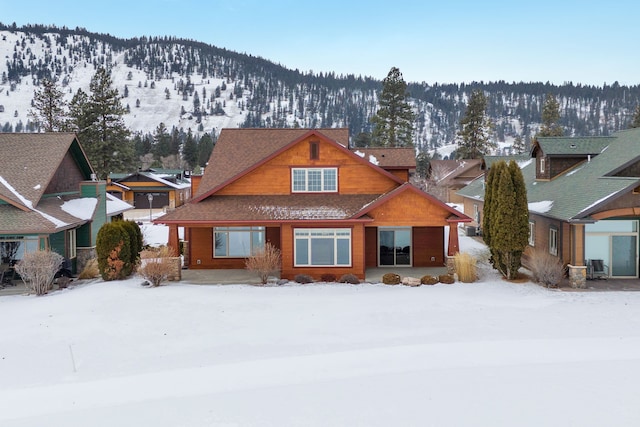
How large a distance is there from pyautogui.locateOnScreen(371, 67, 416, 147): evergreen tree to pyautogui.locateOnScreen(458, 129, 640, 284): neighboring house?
1283 inches

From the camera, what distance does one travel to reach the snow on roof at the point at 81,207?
19.5 m

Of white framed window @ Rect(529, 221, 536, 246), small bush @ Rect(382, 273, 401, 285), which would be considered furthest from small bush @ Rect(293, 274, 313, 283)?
white framed window @ Rect(529, 221, 536, 246)

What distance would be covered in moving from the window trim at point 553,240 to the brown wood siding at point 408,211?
431cm

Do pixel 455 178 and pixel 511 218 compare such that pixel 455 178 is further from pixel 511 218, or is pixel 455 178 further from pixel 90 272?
pixel 90 272

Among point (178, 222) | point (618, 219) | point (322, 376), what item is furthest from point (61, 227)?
point (618, 219)

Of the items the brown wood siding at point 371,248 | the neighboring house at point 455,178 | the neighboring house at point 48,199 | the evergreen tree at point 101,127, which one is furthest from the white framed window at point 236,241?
the neighboring house at point 455,178

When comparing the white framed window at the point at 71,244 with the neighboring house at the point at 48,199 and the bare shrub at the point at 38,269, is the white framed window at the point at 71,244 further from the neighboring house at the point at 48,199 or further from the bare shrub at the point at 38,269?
the bare shrub at the point at 38,269

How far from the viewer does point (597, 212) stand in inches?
599

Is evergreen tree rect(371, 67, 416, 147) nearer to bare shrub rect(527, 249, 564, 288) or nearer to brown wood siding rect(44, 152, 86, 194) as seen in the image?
brown wood siding rect(44, 152, 86, 194)

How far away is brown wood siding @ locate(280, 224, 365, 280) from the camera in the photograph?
17141 mm

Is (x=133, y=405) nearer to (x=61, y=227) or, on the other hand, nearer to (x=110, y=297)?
(x=110, y=297)

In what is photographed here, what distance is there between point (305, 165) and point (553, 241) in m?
10.0

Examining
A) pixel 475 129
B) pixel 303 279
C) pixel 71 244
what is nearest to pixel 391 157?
pixel 303 279

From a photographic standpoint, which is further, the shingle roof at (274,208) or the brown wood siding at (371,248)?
the brown wood siding at (371,248)
